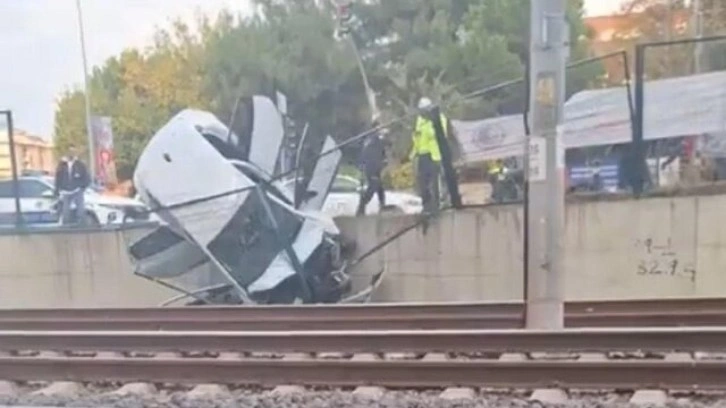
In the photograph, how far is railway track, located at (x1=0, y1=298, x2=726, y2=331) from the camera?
8008 millimetres

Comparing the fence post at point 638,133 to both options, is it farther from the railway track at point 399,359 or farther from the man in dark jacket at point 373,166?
the railway track at point 399,359

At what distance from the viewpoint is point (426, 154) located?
12.6 m

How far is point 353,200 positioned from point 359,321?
15.5 feet

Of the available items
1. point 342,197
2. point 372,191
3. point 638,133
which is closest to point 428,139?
point 372,191

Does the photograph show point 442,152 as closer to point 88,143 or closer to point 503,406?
point 503,406

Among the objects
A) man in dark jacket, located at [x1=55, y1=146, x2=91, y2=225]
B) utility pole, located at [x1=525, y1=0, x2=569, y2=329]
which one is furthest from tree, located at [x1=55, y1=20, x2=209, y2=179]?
utility pole, located at [x1=525, y1=0, x2=569, y2=329]

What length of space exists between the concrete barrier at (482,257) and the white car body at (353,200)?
378mm

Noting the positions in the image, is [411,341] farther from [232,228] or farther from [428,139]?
[232,228]

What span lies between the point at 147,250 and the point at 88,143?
17875 mm

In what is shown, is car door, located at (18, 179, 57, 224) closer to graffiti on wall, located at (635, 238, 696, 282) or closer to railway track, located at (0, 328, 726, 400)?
railway track, located at (0, 328, 726, 400)

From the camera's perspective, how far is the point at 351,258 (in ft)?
39.8

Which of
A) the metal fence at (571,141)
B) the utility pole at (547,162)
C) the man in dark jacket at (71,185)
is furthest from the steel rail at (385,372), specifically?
the man in dark jacket at (71,185)

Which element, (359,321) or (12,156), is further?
(12,156)

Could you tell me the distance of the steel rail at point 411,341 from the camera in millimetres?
6688
